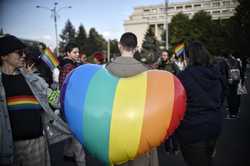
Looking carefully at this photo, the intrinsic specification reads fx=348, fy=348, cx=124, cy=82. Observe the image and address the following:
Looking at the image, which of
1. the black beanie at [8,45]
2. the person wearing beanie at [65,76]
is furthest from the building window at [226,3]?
the black beanie at [8,45]

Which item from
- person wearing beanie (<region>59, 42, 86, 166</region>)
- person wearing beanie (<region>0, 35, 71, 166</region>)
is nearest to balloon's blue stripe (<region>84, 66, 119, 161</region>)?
person wearing beanie (<region>0, 35, 71, 166</region>)

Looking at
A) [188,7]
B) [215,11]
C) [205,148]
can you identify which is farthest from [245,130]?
[188,7]

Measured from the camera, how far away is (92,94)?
2.76 meters

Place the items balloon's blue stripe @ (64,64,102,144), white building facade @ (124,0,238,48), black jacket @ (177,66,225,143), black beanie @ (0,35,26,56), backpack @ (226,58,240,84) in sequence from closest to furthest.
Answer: balloon's blue stripe @ (64,64,102,144) < black beanie @ (0,35,26,56) < black jacket @ (177,66,225,143) < backpack @ (226,58,240,84) < white building facade @ (124,0,238,48)

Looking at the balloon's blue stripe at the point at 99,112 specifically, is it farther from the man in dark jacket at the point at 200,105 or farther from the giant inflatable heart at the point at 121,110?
the man in dark jacket at the point at 200,105

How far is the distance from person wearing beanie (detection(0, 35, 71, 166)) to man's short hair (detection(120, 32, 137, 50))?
Result: 0.84 m

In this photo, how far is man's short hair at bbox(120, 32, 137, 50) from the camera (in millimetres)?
3068

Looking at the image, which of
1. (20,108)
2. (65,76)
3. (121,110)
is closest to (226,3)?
(65,76)

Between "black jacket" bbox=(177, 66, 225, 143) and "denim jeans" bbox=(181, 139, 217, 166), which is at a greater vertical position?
"black jacket" bbox=(177, 66, 225, 143)

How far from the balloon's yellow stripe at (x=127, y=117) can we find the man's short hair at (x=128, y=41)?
433 mm

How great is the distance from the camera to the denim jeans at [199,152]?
3.64 meters

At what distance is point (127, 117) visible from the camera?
2.65 m

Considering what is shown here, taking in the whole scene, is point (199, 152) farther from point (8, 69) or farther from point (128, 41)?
point (8, 69)

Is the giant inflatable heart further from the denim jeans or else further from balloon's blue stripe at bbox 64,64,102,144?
the denim jeans
